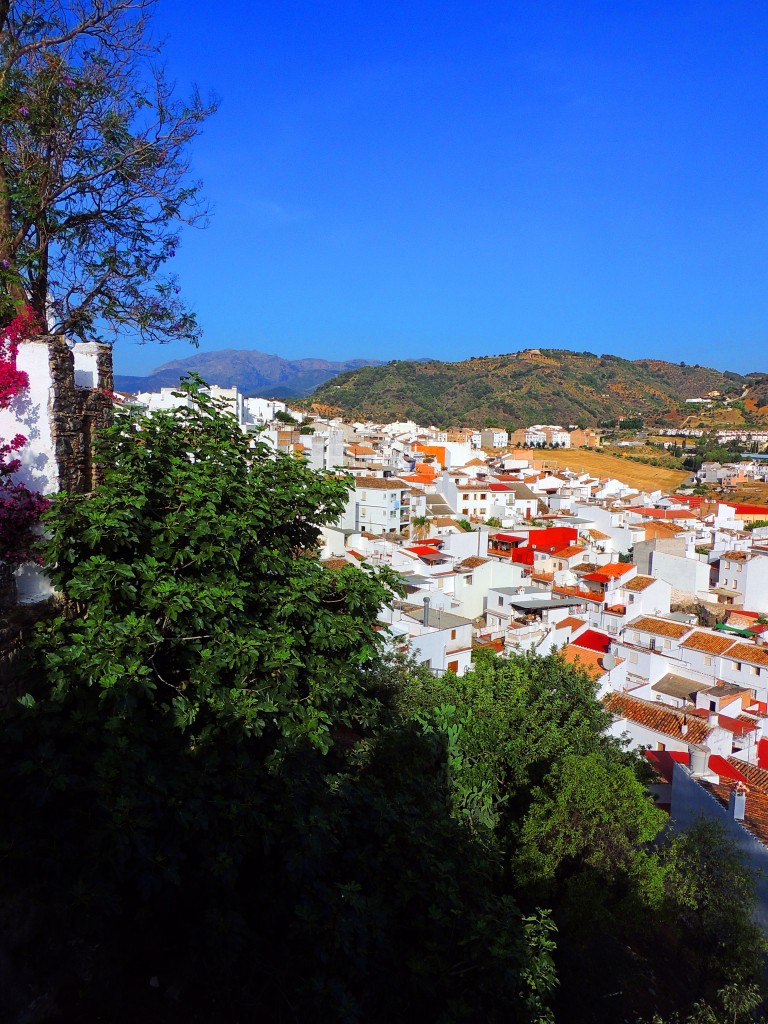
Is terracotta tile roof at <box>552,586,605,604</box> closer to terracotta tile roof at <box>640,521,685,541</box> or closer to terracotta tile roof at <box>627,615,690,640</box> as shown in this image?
terracotta tile roof at <box>627,615,690,640</box>

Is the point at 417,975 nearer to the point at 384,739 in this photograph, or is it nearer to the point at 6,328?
the point at 384,739

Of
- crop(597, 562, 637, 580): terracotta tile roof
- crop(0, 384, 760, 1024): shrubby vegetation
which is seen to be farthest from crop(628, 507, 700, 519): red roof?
crop(0, 384, 760, 1024): shrubby vegetation

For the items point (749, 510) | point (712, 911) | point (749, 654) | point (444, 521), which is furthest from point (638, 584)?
point (749, 510)

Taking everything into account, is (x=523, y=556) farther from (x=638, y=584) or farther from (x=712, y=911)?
(x=712, y=911)

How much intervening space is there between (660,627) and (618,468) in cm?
5857

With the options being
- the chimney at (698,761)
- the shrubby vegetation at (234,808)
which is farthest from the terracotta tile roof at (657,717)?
the shrubby vegetation at (234,808)

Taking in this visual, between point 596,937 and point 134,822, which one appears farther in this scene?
point 596,937

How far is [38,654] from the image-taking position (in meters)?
5.36

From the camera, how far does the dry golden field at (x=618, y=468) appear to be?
7227cm

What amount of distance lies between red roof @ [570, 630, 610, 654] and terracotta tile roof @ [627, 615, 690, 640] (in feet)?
5.59

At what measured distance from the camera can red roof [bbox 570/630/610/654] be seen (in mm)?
21141

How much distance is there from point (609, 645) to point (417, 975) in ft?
55.5

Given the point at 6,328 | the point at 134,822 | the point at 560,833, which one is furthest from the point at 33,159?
the point at 560,833

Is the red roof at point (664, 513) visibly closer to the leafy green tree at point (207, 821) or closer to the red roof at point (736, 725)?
the red roof at point (736, 725)
